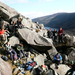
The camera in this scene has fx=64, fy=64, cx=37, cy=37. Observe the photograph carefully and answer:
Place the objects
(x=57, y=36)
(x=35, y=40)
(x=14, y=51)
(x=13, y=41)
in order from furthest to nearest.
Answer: (x=57, y=36)
(x=35, y=40)
(x=13, y=41)
(x=14, y=51)

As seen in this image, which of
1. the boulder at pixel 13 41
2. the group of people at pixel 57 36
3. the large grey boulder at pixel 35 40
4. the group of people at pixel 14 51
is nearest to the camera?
the group of people at pixel 14 51

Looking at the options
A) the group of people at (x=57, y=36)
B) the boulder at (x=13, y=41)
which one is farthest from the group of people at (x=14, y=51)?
the group of people at (x=57, y=36)

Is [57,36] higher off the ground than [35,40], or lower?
higher

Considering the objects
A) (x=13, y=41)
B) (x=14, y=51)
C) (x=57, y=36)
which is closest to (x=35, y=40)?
(x=13, y=41)

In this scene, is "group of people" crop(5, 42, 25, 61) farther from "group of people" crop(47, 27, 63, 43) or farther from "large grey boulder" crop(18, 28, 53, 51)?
"group of people" crop(47, 27, 63, 43)

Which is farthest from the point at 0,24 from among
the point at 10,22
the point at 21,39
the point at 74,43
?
the point at 74,43

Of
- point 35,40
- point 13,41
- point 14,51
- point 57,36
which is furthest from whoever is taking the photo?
point 57,36

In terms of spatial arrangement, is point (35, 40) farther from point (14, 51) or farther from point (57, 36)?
point (57, 36)

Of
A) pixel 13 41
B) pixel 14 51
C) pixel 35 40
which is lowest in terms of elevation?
pixel 14 51

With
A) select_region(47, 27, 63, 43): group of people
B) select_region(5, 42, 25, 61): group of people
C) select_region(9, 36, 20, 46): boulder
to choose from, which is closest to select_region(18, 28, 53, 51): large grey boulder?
select_region(9, 36, 20, 46): boulder

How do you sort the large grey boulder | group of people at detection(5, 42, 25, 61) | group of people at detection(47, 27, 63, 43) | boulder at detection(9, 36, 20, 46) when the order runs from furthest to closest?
group of people at detection(47, 27, 63, 43) → the large grey boulder → boulder at detection(9, 36, 20, 46) → group of people at detection(5, 42, 25, 61)

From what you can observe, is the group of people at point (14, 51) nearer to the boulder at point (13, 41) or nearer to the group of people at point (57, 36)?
the boulder at point (13, 41)

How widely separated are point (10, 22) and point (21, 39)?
406 inches

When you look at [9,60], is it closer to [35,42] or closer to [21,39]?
[21,39]
